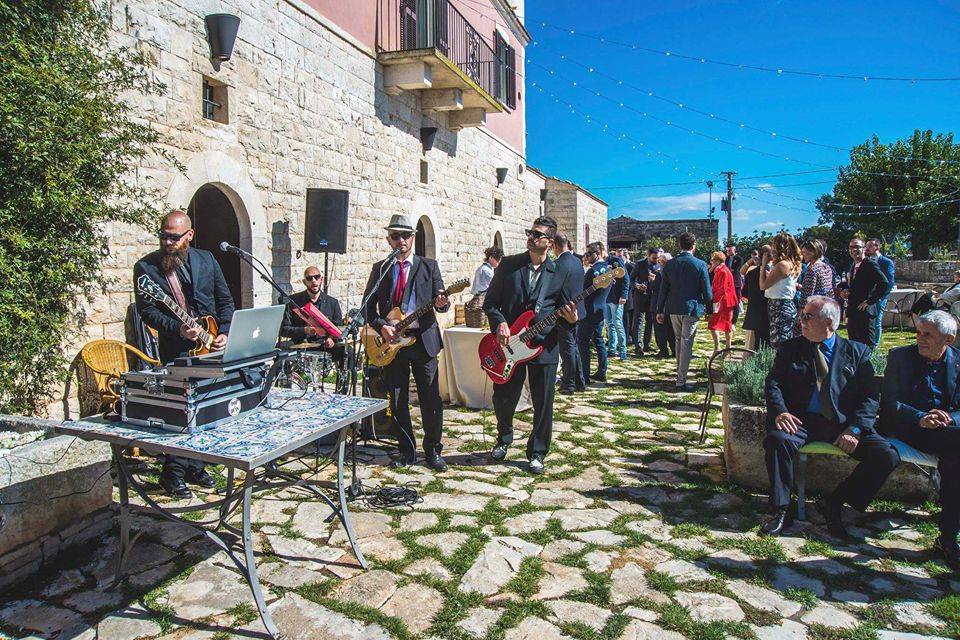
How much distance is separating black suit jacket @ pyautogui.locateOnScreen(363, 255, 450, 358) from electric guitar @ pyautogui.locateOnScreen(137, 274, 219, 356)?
1.11 m

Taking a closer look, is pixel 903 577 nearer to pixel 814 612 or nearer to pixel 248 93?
pixel 814 612

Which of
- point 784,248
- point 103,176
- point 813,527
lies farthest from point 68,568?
point 784,248

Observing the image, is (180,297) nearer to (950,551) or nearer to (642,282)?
(950,551)

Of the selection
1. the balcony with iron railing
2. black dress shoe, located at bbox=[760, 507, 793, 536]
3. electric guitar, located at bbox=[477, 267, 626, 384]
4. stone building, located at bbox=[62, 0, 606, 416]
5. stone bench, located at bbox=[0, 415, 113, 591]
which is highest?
the balcony with iron railing

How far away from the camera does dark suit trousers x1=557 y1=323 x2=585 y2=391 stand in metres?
6.82

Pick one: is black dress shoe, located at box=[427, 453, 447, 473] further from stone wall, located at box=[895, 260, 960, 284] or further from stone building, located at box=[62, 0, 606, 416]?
stone wall, located at box=[895, 260, 960, 284]

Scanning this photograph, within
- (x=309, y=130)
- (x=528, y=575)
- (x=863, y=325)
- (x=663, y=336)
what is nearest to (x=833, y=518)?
(x=528, y=575)

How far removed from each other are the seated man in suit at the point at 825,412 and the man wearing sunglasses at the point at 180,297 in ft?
11.9

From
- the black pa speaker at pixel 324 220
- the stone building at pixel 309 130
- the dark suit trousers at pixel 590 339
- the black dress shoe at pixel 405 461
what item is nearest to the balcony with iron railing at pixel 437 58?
the stone building at pixel 309 130

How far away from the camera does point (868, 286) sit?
23.9 feet

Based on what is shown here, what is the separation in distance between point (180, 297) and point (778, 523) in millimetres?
4121

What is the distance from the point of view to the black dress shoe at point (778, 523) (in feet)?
11.7

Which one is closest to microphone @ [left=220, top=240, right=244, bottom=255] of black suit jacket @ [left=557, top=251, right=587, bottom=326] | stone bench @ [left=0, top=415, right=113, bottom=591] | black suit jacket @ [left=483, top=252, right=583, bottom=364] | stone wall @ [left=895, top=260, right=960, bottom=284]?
stone bench @ [left=0, top=415, right=113, bottom=591]

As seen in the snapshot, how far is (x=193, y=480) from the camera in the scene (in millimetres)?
4250
